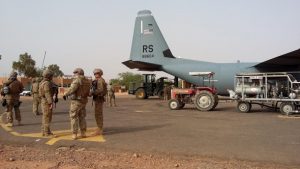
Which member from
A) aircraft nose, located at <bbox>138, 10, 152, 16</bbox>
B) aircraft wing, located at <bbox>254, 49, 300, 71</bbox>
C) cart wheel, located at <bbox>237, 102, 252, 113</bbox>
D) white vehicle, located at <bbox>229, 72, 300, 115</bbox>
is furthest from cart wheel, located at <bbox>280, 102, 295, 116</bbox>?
aircraft nose, located at <bbox>138, 10, 152, 16</bbox>

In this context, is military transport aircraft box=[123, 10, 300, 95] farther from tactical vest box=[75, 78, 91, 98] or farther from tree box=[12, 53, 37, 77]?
tree box=[12, 53, 37, 77]

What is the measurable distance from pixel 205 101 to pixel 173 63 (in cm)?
773

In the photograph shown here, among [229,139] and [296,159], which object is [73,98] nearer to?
[229,139]

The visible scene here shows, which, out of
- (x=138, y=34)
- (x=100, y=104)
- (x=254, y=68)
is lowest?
Result: (x=100, y=104)

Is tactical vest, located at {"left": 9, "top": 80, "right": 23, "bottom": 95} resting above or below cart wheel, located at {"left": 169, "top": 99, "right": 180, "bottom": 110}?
above

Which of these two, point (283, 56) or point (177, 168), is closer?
point (177, 168)

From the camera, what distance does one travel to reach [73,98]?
8.40 meters

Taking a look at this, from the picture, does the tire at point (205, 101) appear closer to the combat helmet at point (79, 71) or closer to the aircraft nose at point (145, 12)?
the combat helmet at point (79, 71)

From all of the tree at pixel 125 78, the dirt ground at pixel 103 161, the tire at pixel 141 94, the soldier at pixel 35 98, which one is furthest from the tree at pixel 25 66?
the dirt ground at pixel 103 161

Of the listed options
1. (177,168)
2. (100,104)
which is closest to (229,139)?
(177,168)

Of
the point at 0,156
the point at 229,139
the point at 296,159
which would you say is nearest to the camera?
the point at 296,159

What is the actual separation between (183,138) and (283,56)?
12.1 m

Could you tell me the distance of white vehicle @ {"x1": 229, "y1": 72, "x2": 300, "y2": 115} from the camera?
14859 millimetres

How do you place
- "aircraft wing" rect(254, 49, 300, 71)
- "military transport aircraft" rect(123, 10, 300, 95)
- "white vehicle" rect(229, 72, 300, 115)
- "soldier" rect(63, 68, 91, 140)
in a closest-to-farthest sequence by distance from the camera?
"soldier" rect(63, 68, 91, 140) → "white vehicle" rect(229, 72, 300, 115) → "aircraft wing" rect(254, 49, 300, 71) → "military transport aircraft" rect(123, 10, 300, 95)
